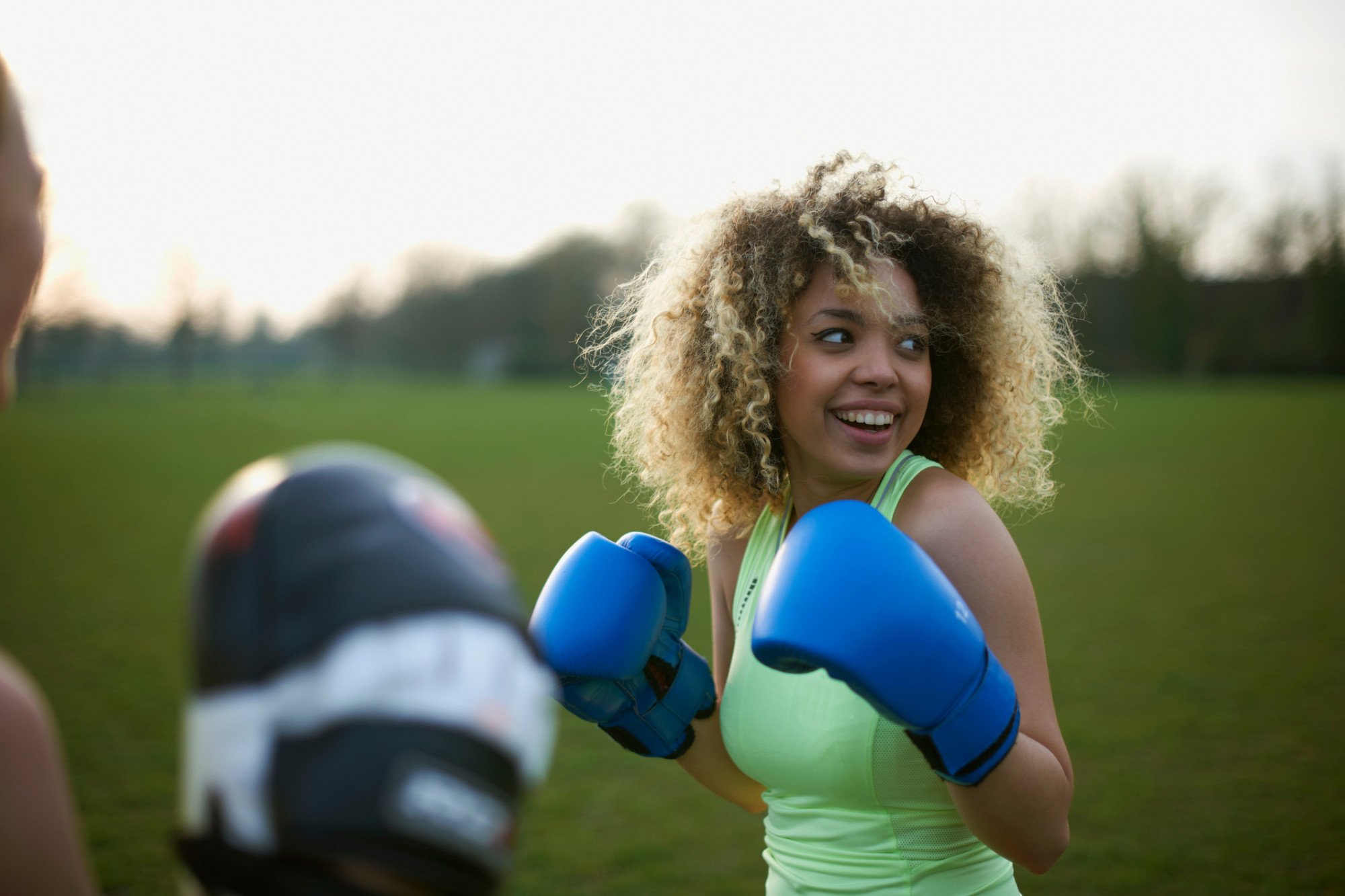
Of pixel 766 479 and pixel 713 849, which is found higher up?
pixel 766 479

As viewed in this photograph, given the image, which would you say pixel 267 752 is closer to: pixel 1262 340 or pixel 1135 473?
pixel 1135 473

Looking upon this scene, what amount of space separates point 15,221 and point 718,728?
1654 mm

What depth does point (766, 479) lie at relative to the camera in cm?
212

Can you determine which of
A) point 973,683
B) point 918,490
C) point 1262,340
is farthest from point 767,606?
point 1262,340

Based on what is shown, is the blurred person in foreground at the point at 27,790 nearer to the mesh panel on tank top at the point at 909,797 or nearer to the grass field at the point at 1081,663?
the mesh panel on tank top at the point at 909,797

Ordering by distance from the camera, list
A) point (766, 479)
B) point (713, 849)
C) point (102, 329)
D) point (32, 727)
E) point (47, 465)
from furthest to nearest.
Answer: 1. point (102, 329)
2. point (47, 465)
3. point (713, 849)
4. point (766, 479)
5. point (32, 727)

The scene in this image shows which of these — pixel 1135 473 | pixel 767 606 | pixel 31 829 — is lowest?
pixel 1135 473

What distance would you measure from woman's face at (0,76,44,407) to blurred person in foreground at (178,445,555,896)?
0.33 m

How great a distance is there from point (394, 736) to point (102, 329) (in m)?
66.7

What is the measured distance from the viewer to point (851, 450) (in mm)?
1830

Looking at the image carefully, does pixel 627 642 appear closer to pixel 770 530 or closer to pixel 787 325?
pixel 770 530

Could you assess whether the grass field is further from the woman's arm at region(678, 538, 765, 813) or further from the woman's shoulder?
the woman's shoulder

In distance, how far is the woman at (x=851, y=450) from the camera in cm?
158

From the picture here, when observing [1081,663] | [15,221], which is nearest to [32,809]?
[15,221]
